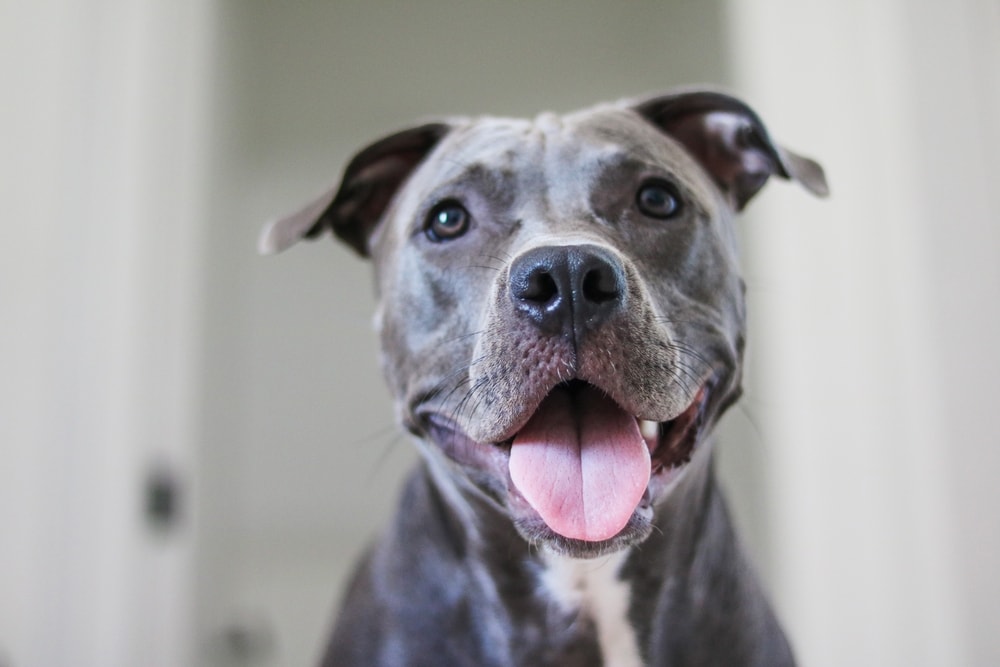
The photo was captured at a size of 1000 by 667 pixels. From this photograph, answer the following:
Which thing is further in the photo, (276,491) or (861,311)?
(276,491)

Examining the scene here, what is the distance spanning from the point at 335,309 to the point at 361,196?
98 cm

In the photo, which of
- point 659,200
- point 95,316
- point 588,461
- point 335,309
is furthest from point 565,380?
point 335,309

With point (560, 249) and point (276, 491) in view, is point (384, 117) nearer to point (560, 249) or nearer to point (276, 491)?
point (276, 491)

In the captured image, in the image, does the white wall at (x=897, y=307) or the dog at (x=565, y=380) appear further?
the white wall at (x=897, y=307)

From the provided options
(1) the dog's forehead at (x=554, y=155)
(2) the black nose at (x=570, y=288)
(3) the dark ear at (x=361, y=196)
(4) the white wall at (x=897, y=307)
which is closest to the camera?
(2) the black nose at (x=570, y=288)

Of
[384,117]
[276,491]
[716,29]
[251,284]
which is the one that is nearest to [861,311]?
[716,29]

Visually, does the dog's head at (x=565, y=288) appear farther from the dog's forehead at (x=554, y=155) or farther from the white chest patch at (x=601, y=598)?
the white chest patch at (x=601, y=598)

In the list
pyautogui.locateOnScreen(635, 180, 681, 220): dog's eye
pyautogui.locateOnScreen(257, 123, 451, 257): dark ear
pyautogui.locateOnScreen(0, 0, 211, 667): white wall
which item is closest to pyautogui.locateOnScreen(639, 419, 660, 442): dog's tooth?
pyautogui.locateOnScreen(635, 180, 681, 220): dog's eye

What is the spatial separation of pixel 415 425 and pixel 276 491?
1532 millimetres

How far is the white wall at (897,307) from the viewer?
128cm

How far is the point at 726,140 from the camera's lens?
1.08 m

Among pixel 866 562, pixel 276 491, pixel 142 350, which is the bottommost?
pixel 276 491

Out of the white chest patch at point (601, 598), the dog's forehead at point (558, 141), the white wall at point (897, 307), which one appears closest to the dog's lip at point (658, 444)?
the white chest patch at point (601, 598)

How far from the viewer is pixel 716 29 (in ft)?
5.16
